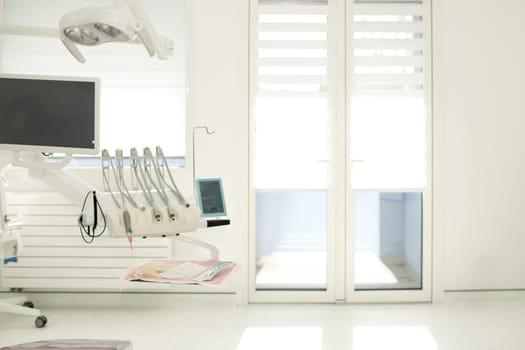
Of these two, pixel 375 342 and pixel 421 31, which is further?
pixel 421 31

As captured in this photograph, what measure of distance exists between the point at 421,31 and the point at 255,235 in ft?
6.07

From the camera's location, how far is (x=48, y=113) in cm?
195

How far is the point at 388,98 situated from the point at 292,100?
68 cm

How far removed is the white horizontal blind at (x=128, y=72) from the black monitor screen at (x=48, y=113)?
5.38 ft

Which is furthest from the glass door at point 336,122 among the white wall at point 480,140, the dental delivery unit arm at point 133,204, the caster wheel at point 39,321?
the dental delivery unit arm at point 133,204

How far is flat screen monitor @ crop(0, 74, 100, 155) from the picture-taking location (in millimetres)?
1929

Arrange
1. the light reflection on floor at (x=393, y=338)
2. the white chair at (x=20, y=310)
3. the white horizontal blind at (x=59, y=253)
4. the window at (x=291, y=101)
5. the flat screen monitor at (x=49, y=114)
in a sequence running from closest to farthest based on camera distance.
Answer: the flat screen monitor at (x=49, y=114)
the light reflection on floor at (x=393, y=338)
the white chair at (x=20, y=310)
the white horizontal blind at (x=59, y=253)
the window at (x=291, y=101)

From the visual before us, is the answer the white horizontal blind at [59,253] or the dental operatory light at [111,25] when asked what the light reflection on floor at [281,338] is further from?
the dental operatory light at [111,25]

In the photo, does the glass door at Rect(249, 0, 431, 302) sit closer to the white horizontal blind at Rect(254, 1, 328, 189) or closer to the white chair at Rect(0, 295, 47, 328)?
the white horizontal blind at Rect(254, 1, 328, 189)

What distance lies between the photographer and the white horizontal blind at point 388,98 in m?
3.62

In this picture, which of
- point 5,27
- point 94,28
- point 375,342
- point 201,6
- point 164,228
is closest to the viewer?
point 94,28

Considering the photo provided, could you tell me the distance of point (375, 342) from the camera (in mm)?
2828

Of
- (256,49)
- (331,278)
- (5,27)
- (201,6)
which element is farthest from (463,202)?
(5,27)

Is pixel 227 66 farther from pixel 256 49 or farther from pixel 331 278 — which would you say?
pixel 331 278
